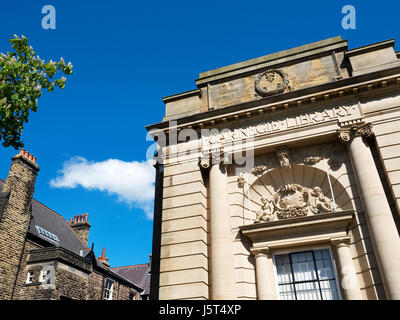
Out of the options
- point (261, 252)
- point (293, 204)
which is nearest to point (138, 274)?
point (261, 252)

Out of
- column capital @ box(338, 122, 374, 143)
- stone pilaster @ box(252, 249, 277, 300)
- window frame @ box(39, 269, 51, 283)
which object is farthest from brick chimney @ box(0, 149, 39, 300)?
column capital @ box(338, 122, 374, 143)

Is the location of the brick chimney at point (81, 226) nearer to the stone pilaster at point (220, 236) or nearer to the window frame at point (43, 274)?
the window frame at point (43, 274)

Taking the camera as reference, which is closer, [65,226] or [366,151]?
[366,151]

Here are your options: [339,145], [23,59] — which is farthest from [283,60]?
[23,59]

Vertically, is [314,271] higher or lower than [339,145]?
lower

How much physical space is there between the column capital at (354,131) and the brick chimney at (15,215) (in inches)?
852

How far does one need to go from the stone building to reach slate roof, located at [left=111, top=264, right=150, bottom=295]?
974 cm

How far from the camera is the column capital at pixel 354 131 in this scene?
11958mm

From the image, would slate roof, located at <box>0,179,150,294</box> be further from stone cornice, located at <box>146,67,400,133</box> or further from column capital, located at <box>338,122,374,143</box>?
column capital, located at <box>338,122,374,143</box>

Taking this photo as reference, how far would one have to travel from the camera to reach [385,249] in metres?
9.87

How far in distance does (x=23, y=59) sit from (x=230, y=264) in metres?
9.97

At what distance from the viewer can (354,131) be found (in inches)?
477

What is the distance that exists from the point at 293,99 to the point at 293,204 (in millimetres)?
3938
